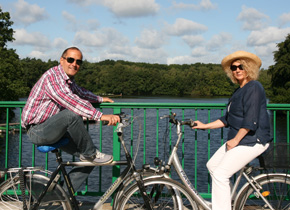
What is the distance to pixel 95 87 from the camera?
13025cm

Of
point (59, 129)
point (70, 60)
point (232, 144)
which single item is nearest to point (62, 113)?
point (59, 129)

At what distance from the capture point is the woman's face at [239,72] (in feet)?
10.8

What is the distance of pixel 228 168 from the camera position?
3158mm

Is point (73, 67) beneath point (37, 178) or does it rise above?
above

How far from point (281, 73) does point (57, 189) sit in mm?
45503

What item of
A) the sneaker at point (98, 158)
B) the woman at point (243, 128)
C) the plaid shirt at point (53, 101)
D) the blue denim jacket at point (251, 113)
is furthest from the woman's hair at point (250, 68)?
the sneaker at point (98, 158)

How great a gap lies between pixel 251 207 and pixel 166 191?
88 centimetres

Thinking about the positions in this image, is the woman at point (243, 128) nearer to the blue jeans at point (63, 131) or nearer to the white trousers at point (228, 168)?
the white trousers at point (228, 168)

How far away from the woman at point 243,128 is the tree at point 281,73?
43226 millimetres

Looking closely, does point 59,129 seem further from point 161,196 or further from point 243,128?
point 243,128

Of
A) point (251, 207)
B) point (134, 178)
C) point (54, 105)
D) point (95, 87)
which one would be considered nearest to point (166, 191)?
point (134, 178)

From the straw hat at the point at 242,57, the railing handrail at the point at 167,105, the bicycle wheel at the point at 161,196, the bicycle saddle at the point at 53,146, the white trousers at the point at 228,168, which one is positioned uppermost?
the straw hat at the point at 242,57

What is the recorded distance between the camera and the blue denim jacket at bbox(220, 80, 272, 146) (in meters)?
3.06

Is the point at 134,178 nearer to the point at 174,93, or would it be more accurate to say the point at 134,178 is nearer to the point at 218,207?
the point at 218,207
